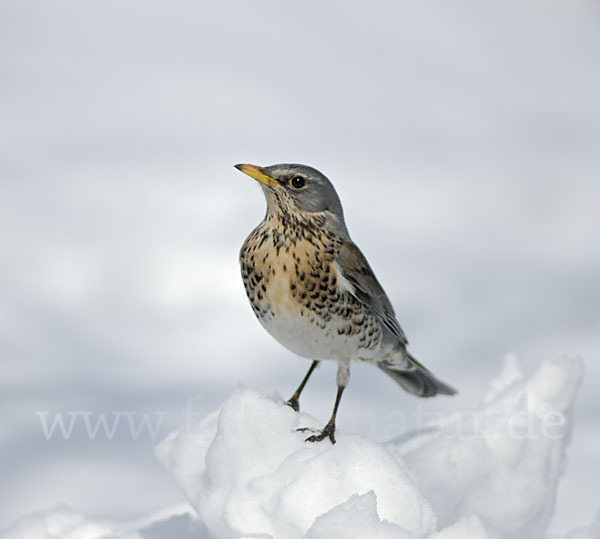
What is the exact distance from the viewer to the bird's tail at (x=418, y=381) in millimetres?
6051

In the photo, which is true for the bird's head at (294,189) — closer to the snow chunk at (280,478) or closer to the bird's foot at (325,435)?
the snow chunk at (280,478)

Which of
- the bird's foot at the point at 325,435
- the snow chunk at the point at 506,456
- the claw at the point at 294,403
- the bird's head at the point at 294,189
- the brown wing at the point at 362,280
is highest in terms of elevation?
the bird's head at the point at 294,189

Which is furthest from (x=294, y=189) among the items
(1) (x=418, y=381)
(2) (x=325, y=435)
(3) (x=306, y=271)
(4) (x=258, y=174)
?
(1) (x=418, y=381)

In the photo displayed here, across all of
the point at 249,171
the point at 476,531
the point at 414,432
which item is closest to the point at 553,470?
the point at 414,432

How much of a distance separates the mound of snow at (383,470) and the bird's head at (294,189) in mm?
1070

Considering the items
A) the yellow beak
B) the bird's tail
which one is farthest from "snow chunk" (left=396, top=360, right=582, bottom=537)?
the yellow beak

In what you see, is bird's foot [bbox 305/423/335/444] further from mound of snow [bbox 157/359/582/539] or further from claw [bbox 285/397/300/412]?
Answer: claw [bbox 285/397/300/412]

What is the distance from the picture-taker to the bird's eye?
15.6 ft

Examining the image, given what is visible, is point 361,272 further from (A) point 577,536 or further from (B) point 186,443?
(A) point 577,536

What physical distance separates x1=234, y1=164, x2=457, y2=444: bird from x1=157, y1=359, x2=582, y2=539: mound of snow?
1.50 feet

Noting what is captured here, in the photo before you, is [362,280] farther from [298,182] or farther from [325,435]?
[325,435]

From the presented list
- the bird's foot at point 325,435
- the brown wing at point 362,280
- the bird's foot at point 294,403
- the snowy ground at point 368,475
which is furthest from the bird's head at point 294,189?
the bird's foot at point 294,403

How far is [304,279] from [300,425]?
826 mm

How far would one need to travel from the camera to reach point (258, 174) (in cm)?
471
